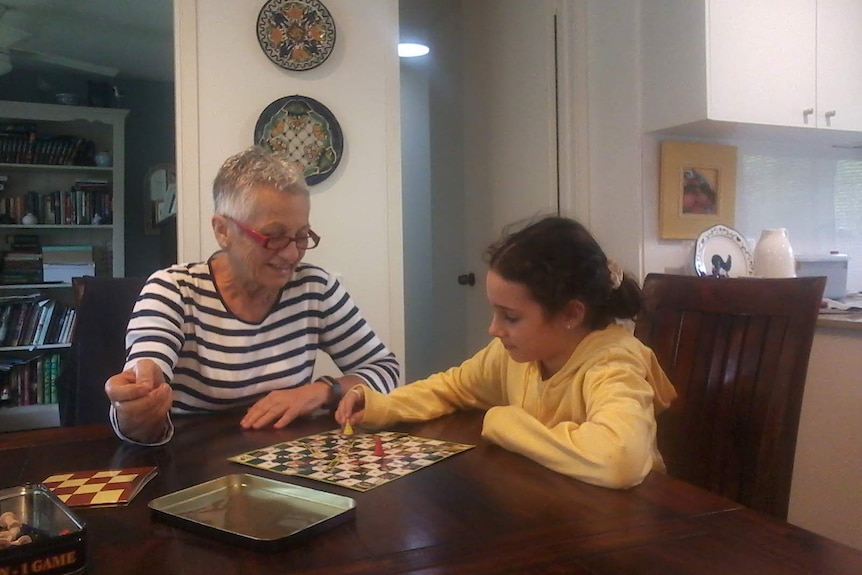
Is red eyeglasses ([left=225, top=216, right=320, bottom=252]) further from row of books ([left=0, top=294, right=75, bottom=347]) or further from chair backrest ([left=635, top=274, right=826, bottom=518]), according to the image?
row of books ([left=0, top=294, right=75, bottom=347])

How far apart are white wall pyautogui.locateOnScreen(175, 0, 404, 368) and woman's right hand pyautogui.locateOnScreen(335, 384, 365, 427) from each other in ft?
4.88

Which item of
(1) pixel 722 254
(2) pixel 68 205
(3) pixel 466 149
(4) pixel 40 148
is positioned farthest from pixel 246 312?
(4) pixel 40 148

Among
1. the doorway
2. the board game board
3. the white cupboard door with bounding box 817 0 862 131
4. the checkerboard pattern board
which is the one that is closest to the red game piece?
the board game board

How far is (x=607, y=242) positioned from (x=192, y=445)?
76.1 inches

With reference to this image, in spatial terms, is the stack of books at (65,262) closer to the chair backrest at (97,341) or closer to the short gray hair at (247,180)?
the chair backrest at (97,341)

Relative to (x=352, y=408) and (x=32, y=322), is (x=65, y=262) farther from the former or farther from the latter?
(x=352, y=408)

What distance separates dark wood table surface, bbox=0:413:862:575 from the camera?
24.6 inches

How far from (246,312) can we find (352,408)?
43 centimetres

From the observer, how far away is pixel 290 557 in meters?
0.65

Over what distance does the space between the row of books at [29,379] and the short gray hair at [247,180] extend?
374 cm

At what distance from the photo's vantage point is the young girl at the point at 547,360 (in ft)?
3.22

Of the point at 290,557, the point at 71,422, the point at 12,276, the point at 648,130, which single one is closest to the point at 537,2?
the point at 648,130

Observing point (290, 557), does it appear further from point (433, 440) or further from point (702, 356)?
point (702, 356)

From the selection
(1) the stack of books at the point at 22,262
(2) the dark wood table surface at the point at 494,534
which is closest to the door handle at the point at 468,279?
(2) the dark wood table surface at the point at 494,534
